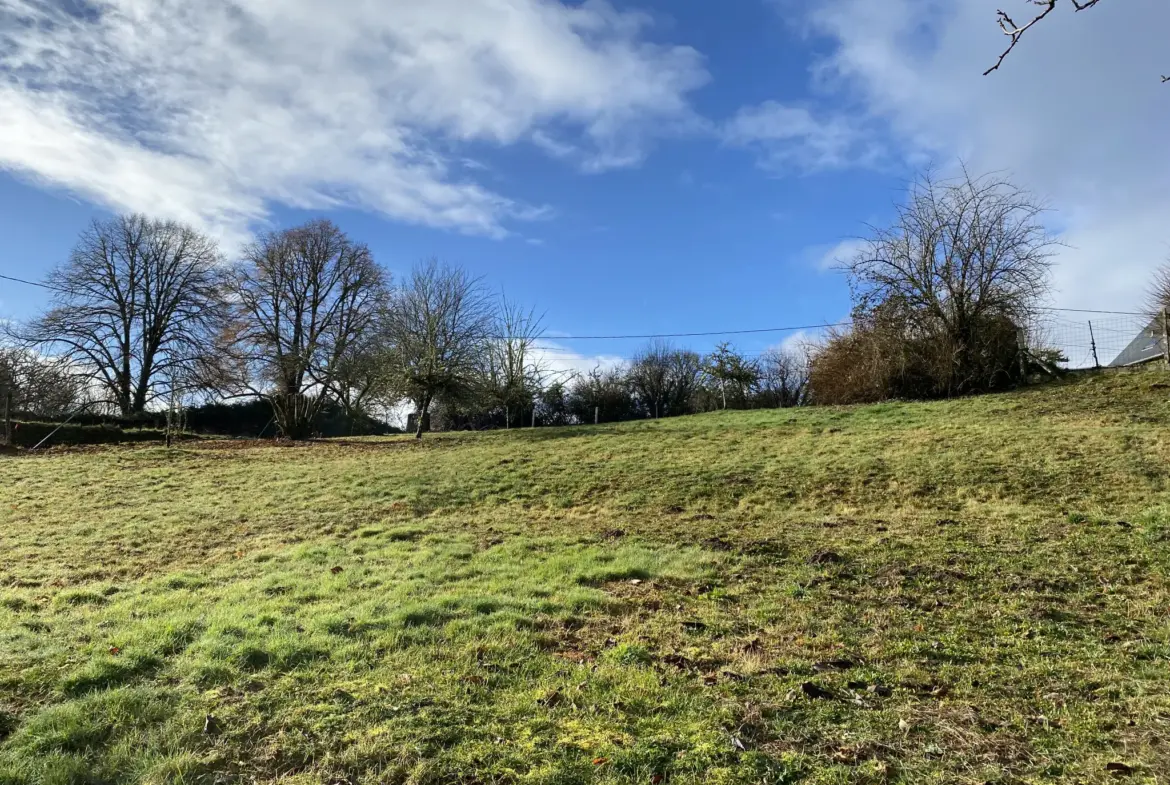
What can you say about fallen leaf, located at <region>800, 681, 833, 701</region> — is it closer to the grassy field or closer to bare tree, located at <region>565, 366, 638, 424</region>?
the grassy field

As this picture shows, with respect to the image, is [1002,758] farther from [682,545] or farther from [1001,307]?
[1001,307]

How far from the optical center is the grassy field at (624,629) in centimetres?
315

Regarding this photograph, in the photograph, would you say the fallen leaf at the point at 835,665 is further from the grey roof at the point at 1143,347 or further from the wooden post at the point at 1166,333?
the grey roof at the point at 1143,347

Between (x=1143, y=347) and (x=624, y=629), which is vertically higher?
(x=1143, y=347)

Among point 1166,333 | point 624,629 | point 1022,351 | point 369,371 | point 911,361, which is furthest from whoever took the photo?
point 369,371

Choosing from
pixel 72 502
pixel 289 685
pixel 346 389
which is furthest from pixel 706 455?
pixel 346 389

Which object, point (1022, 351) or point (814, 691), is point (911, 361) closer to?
point (1022, 351)

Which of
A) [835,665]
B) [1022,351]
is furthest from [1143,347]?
[835,665]

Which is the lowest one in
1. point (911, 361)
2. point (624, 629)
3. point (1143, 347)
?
point (624, 629)

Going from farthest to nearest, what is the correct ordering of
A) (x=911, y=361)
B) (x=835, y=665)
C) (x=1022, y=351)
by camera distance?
(x=911, y=361)
(x=1022, y=351)
(x=835, y=665)

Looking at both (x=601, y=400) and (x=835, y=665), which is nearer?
(x=835, y=665)

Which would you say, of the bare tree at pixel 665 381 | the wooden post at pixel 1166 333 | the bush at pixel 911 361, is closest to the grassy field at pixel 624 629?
the wooden post at pixel 1166 333

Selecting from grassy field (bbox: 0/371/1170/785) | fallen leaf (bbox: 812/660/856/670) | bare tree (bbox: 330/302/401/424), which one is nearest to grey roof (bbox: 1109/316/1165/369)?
grassy field (bbox: 0/371/1170/785)

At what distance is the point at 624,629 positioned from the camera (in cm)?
514
